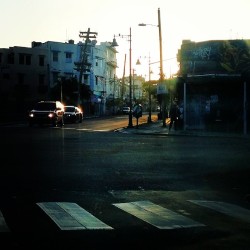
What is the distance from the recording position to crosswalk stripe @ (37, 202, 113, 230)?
6516mm

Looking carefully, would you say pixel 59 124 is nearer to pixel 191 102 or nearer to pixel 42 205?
pixel 191 102

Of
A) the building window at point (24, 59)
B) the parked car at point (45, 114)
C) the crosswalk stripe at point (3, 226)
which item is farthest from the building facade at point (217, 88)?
the building window at point (24, 59)

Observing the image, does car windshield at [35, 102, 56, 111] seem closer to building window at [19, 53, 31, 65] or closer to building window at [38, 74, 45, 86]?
building window at [19, 53, 31, 65]

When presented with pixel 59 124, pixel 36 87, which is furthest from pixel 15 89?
pixel 59 124

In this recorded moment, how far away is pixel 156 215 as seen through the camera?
7.40 meters

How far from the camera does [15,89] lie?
6938 centimetres

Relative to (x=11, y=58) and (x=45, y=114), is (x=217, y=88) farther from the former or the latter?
(x=11, y=58)

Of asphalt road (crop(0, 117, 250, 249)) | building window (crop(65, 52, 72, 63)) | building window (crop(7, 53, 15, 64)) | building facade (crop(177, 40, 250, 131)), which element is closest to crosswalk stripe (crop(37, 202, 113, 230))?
asphalt road (crop(0, 117, 250, 249))

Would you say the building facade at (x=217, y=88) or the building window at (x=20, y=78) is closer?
the building facade at (x=217, y=88)

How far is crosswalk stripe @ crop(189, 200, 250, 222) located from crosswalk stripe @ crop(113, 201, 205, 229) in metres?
0.84

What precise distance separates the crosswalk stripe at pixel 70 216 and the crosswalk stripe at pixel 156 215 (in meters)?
0.69

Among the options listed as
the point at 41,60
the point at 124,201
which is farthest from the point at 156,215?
the point at 41,60

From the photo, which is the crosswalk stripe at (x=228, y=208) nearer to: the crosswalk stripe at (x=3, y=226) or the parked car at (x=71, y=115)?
the crosswalk stripe at (x=3, y=226)

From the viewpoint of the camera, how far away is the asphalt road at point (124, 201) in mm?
5930
